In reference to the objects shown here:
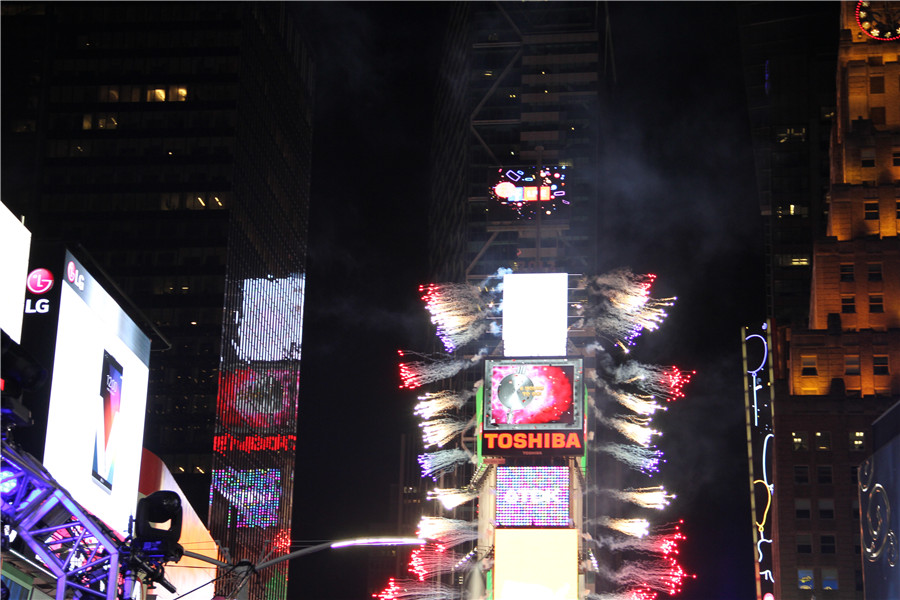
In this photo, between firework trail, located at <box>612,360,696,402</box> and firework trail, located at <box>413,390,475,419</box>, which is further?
firework trail, located at <box>413,390,475,419</box>

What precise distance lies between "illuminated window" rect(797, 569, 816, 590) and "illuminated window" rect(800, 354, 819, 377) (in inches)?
595

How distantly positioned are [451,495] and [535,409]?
4.17m

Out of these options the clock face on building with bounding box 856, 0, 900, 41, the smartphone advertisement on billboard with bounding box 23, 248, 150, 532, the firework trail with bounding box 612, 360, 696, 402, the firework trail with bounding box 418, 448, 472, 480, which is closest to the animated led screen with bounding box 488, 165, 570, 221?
the firework trail with bounding box 612, 360, 696, 402

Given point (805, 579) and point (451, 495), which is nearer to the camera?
point (451, 495)

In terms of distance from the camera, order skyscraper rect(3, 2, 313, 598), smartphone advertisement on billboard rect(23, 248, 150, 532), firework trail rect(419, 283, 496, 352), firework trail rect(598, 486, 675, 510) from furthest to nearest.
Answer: skyscraper rect(3, 2, 313, 598) < firework trail rect(419, 283, 496, 352) < firework trail rect(598, 486, 675, 510) < smartphone advertisement on billboard rect(23, 248, 150, 532)

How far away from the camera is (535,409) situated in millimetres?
41844

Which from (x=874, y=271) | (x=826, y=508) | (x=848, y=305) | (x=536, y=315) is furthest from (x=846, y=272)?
(x=536, y=315)

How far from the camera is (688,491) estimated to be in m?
107

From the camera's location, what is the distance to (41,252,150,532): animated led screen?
31.4 meters

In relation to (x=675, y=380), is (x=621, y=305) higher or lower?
higher

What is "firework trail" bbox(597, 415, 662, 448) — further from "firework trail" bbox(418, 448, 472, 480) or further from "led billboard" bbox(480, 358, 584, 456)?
"firework trail" bbox(418, 448, 472, 480)

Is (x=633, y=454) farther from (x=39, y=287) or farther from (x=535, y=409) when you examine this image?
(x=39, y=287)

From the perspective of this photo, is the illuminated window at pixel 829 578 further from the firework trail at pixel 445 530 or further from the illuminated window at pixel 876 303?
the firework trail at pixel 445 530

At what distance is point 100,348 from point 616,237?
101 m
